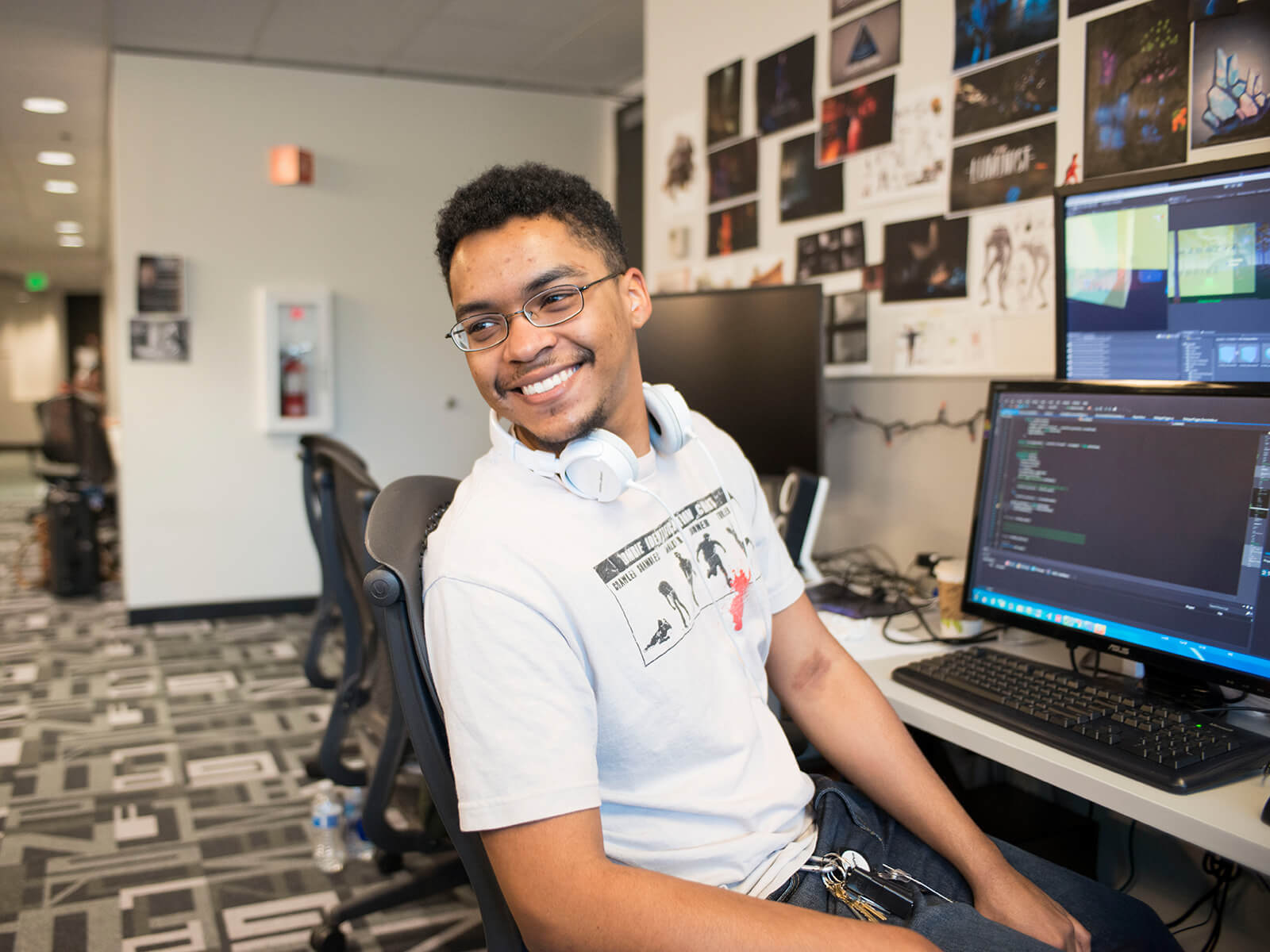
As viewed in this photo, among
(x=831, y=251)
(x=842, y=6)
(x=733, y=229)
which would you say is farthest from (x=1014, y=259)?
(x=733, y=229)

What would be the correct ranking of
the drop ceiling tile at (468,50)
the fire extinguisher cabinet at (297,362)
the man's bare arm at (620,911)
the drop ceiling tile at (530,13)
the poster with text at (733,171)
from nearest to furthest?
1. the man's bare arm at (620,911)
2. the poster with text at (733,171)
3. the drop ceiling tile at (530,13)
4. the drop ceiling tile at (468,50)
5. the fire extinguisher cabinet at (297,362)

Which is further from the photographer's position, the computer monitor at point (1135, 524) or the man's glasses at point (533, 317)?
the computer monitor at point (1135, 524)

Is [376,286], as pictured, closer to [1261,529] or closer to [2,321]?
[1261,529]

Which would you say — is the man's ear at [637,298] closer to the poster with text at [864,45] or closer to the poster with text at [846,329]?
the poster with text at [846,329]

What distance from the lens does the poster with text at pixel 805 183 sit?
8.03ft

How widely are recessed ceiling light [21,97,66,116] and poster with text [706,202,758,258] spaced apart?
4.16m

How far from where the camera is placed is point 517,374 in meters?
1.14

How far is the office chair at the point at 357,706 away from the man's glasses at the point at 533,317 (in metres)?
0.78

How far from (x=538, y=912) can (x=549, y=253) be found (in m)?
0.70

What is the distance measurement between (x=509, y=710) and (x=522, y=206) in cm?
57

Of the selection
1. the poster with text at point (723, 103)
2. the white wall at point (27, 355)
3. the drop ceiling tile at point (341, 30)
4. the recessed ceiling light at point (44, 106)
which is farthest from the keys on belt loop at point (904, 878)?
the white wall at point (27, 355)

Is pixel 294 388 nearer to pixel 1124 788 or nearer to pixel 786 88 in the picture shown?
A: pixel 786 88

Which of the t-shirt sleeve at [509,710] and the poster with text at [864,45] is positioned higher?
the poster with text at [864,45]

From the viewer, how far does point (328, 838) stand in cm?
250
